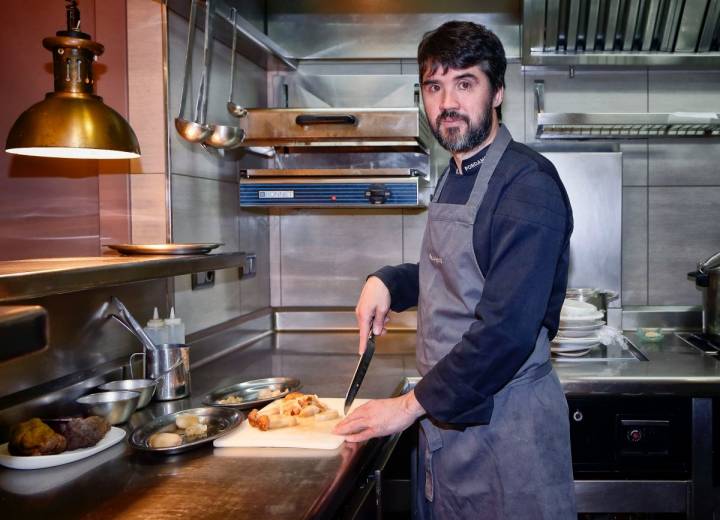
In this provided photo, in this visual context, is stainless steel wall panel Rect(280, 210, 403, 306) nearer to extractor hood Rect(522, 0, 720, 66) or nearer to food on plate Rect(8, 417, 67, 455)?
extractor hood Rect(522, 0, 720, 66)

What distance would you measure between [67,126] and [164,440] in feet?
2.42

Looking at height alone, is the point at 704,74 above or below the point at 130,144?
above

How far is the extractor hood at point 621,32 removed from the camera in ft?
9.05

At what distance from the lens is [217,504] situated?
1.19 m

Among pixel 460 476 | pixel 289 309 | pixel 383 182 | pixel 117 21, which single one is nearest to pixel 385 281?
pixel 460 476

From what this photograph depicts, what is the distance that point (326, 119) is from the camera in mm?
2475

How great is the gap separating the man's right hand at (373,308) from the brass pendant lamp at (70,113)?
707mm

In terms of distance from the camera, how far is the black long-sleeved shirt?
1395 millimetres

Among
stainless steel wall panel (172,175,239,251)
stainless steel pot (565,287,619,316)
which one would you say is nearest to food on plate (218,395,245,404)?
stainless steel wall panel (172,175,239,251)

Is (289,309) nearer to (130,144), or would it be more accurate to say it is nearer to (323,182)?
(323,182)

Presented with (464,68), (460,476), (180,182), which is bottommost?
(460,476)

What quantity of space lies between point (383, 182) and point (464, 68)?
1097mm

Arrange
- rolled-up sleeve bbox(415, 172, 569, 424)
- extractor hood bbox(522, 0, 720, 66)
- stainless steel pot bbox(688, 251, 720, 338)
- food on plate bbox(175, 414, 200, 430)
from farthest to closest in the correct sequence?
extractor hood bbox(522, 0, 720, 66) < stainless steel pot bbox(688, 251, 720, 338) < food on plate bbox(175, 414, 200, 430) < rolled-up sleeve bbox(415, 172, 569, 424)

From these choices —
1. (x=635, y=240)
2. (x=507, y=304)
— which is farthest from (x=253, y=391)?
(x=635, y=240)
